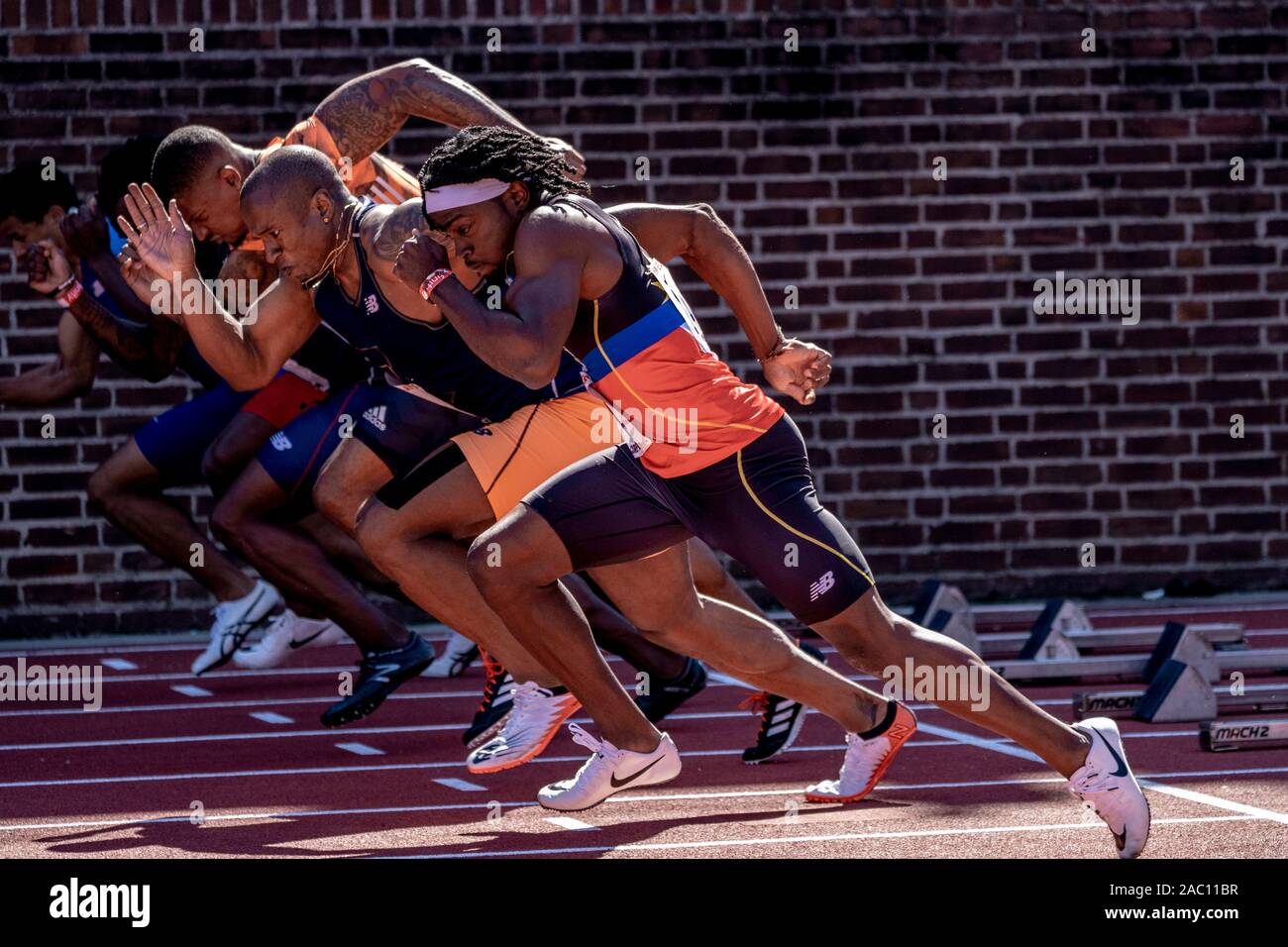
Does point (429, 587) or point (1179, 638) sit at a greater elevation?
point (429, 587)

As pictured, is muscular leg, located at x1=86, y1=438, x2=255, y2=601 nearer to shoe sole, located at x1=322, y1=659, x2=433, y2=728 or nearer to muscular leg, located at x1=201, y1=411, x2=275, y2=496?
muscular leg, located at x1=201, y1=411, x2=275, y2=496

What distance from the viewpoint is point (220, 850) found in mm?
5508

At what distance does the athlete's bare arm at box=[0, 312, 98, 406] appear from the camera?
387 inches

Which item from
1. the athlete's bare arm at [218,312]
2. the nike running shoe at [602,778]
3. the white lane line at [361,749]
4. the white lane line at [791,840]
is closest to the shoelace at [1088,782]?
the white lane line at [791,840]

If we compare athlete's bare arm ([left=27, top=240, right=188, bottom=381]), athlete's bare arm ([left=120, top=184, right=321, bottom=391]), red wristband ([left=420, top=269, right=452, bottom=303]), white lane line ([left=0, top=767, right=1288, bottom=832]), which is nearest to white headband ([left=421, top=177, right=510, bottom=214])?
red wristband ([left=420, top=269, right=452, bottom=303])

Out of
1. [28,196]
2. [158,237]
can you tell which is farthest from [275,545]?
[28,196]

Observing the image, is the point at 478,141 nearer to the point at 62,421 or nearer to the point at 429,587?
the point at 429,587

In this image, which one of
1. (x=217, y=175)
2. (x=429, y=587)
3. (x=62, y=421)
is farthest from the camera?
(x=62, y=421)

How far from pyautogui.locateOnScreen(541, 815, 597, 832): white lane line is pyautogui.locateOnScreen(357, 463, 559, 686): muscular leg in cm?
71

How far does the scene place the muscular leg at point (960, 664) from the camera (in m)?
5.16

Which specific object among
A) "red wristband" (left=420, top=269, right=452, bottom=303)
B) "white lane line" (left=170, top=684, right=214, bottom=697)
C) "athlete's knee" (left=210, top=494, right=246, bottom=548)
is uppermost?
"red wristband" (left=420, top=269, right=452, bottom=303)

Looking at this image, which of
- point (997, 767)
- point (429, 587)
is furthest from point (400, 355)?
point (997, 767)

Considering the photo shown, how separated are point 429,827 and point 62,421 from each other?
5.88 metres

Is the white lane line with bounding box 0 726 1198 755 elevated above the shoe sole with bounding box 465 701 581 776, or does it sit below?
below
